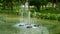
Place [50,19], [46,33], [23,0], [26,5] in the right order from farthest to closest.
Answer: [23,0]
[26,5]
[50,19]
[46,33]

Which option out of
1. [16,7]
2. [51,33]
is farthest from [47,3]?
[51,33]

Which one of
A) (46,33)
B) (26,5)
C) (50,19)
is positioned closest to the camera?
(46,33)

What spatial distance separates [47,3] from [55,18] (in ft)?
27.8

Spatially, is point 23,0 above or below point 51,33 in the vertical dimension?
above

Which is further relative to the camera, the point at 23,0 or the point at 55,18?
the point at 23,0

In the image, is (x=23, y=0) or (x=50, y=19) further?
(x=23, y=0)

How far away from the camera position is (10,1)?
30.9m

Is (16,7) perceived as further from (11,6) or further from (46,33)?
(46,33)

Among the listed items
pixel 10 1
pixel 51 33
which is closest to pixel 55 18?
pixel 51 33

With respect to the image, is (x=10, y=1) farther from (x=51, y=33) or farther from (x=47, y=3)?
(x=51, y=33)

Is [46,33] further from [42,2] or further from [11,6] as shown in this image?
[11,6]

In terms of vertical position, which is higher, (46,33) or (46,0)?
(46,0)

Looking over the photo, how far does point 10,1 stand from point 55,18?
1289 centimetres

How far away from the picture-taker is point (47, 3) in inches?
1096
